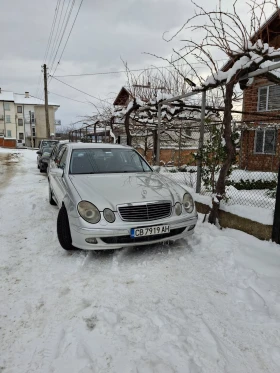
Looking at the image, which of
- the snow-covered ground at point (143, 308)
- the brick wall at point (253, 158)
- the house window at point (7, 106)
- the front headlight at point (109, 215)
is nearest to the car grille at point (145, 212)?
the front headlight at point (109, 215)

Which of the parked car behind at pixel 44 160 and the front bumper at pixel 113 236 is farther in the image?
the parked car behind at pixel 44 160

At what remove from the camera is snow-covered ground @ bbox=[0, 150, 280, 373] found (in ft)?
6.40

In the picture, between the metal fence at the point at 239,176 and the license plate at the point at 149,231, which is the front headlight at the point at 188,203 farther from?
the metal fence at the point at 239,176

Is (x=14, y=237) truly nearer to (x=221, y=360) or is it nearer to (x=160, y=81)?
(x=221, y=360)

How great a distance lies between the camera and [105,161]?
4738 mm

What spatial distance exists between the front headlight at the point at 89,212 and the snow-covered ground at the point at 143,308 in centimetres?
58

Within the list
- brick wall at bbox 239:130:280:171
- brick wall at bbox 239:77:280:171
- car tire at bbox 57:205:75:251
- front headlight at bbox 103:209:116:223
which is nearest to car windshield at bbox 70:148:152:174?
car tire at bbox 57:205:75:251

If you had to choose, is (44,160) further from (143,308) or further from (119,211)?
(143,308)

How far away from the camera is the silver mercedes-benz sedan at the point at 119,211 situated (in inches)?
127

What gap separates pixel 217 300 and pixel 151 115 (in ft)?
31.3

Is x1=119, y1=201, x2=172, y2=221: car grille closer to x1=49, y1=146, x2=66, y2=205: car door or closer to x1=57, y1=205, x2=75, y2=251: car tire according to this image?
x1=57, y1=205, x2=75, y2=251: car tire

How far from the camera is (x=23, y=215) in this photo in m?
5.56

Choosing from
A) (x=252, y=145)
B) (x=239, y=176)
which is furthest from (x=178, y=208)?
(x=252, y=145)

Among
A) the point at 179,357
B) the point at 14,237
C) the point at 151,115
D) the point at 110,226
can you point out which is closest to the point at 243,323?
the point at 179,357
